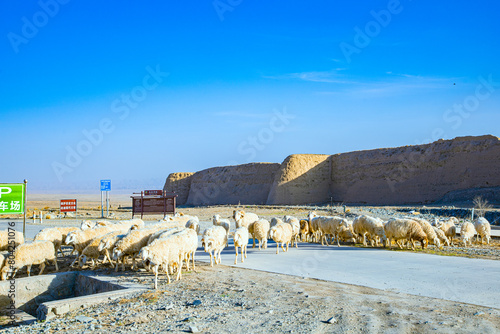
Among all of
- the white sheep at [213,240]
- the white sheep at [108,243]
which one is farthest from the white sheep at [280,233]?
the white sheep at [108,243]

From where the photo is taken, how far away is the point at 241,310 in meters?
8.09

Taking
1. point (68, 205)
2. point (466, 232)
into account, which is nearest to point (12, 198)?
point (466, 232)

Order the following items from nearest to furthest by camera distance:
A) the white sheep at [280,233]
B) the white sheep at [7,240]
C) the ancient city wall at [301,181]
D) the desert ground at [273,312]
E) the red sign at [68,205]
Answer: the desert ground at [273,312] → the white sheep at [7,240] → the white sheep at [280,233] → the red sign at [68,205] → the ancient city wall at [301,181]

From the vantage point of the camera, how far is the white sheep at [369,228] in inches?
657

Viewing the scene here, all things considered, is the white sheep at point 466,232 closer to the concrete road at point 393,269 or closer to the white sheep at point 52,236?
the concrete road at point 393,269

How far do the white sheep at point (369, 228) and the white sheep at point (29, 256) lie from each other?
36.6 feet

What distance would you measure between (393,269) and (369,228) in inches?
206

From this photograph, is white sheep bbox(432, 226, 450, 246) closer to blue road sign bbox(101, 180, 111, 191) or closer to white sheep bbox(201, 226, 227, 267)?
white sheep bbox(201, 226, 227, 267)

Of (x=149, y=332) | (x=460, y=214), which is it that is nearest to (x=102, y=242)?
(x=149, y=332)

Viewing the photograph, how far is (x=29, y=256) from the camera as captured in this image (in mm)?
12180

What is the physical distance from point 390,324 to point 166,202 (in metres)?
26.2

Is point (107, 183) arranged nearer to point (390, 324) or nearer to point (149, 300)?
point (149, 300)

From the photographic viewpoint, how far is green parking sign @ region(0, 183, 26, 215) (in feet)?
49.0

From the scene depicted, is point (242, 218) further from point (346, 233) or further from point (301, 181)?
point (301, 181)
